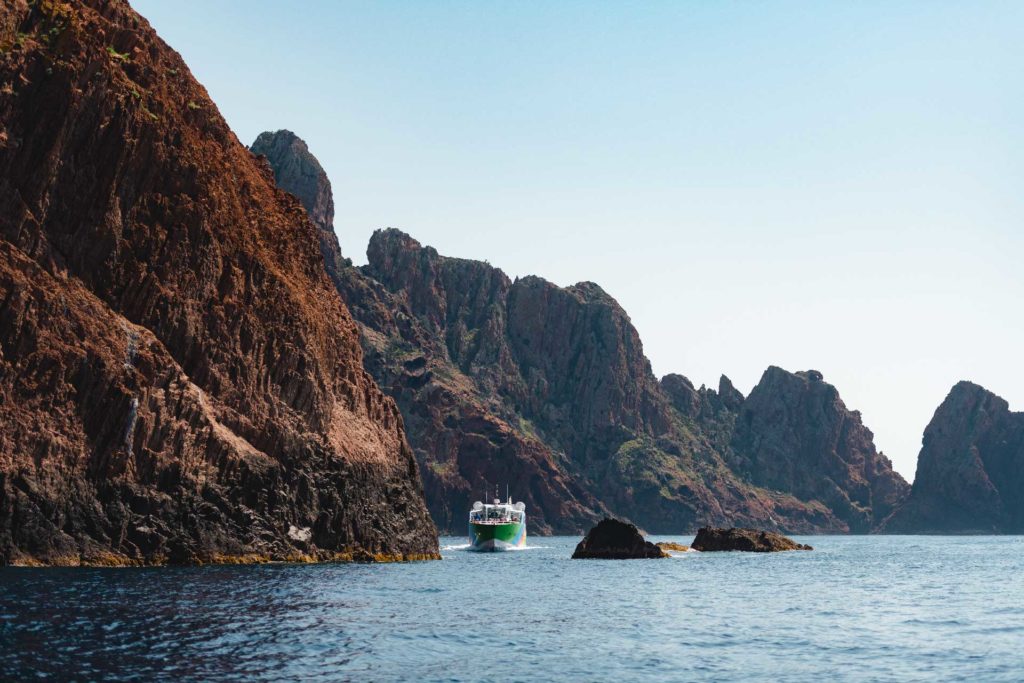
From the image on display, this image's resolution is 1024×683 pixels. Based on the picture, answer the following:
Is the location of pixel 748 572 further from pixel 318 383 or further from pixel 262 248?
pixel 262 248

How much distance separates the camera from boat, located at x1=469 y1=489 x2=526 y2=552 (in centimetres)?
15800

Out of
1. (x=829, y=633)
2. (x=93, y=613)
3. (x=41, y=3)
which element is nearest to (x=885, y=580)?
(x=829, y=633)

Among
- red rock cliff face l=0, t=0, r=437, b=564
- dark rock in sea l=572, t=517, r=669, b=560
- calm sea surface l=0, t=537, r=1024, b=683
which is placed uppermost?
red rock cliff face l=0, t=0, r=437, b=564

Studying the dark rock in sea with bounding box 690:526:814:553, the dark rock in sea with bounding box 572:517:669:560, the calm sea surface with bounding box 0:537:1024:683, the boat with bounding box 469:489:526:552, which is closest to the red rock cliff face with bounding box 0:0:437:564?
the calm sea surface with bounding box 0:537:1024:683

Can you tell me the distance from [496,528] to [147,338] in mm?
86709

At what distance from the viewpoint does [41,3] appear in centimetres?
8156

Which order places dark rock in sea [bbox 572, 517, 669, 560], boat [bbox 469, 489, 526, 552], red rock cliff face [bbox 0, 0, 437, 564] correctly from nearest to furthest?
red rock cliff face [bbox 0, 0, 437, 564] < dark rock in sea [bbox 572, 517, 669, 560] < boat [bbox 469, 489, 526, 552]

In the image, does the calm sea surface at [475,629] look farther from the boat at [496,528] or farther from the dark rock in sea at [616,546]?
the boat at [496,528]

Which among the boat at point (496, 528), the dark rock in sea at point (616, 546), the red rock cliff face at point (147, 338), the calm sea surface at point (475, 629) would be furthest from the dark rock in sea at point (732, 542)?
the calm sea surface at point (475, 629)

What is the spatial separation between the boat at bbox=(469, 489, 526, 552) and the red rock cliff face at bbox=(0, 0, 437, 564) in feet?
184

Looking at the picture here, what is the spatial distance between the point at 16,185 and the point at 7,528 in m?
25.6

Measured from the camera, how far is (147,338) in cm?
7956

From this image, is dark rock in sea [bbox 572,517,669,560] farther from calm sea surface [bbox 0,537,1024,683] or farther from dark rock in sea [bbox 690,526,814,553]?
calm sea surface [bbox 0,537,1024,683]

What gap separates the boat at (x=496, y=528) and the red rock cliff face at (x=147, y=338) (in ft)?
184
